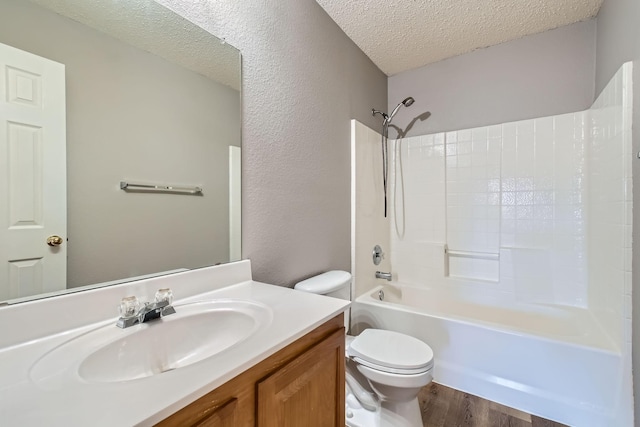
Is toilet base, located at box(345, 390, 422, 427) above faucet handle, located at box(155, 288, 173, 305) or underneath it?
underneath

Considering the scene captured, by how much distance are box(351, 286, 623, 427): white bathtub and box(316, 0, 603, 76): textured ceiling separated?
1.93m

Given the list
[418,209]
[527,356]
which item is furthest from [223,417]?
[418,209]

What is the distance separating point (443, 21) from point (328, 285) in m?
1.91

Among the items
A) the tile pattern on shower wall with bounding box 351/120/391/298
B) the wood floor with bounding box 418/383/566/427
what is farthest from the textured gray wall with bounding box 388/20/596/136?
the wood floor with bounding box 418/383/566/427

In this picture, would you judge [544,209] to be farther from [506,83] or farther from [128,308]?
[128,308]

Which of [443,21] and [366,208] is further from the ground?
[443,21]

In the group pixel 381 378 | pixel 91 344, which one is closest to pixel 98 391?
pixel 91 344

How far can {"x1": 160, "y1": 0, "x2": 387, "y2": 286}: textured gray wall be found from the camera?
4.17 ft

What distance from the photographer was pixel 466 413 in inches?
60.2

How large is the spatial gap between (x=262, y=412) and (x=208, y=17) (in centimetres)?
141

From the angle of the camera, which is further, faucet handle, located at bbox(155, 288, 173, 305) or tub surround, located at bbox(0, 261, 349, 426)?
faucet handle, located at bbox(155, 288, 173, 305)

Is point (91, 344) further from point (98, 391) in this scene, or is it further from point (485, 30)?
point (485, 30)

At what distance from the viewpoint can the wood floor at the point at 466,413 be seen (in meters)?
1.46

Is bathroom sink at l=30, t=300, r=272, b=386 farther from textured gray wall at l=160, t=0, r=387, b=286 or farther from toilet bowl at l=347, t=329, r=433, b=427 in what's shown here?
toilet bowl at l=347, t=329, r=433, b=427
